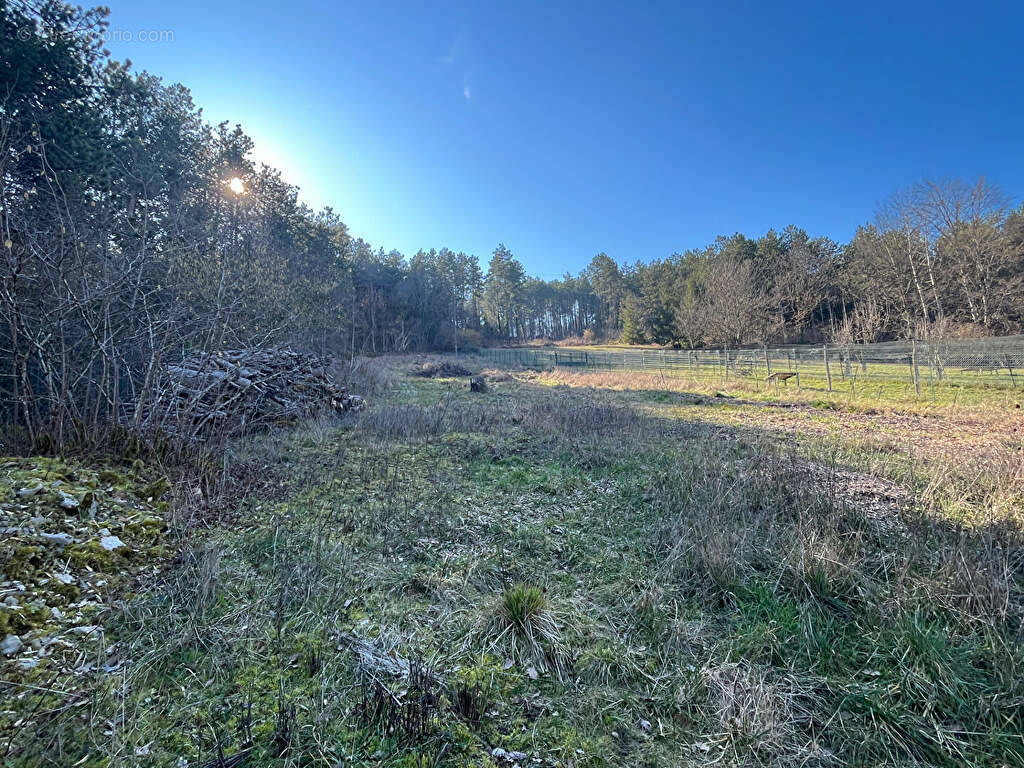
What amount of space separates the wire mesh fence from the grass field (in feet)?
40.5

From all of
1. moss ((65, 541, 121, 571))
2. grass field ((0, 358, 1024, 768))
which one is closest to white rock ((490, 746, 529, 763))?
grass field ((0, 358, 1024, 768))

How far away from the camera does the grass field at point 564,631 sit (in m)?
1.70

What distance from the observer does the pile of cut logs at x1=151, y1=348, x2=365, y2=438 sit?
18.1 ft

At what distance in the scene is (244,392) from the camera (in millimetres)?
7094

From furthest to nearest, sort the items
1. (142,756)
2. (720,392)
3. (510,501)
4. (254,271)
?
(720,392)
(254,271)
(510,501)
(142,756)

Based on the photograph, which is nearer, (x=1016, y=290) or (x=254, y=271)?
(x=254, y=271)

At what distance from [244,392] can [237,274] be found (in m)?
4.51

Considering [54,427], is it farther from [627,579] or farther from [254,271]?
[254,271]

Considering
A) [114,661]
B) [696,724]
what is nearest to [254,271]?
[114,661]

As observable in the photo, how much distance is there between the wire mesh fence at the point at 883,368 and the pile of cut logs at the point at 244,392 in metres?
15.7

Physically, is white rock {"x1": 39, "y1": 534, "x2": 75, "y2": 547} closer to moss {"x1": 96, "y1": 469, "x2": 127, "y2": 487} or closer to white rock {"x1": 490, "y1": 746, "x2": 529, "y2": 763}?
moss {"x1": 96, "y1": 469, "x2": 127, "y2": 487}

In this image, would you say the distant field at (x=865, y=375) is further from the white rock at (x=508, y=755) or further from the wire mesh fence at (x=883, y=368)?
the white rock at (x=508, y=755)

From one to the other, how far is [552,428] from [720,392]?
10.4 metres

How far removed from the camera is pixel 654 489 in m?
4.67
